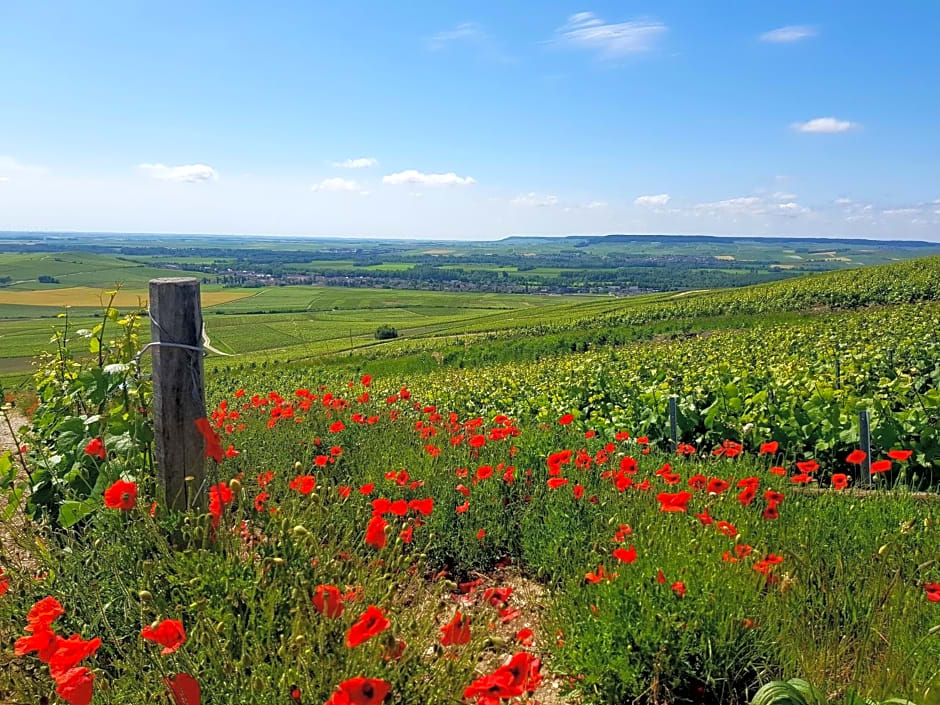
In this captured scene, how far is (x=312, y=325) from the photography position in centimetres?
6681

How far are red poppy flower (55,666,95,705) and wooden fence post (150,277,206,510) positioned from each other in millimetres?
1715

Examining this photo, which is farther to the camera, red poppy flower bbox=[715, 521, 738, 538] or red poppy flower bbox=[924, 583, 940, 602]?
red poppy flower bbox=[715, 521, 738, 538]

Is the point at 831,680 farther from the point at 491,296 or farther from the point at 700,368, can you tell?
the point at 491,296

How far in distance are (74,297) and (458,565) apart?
9925cm

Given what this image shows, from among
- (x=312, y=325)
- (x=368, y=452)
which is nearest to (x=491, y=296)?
(x=312, y=325)

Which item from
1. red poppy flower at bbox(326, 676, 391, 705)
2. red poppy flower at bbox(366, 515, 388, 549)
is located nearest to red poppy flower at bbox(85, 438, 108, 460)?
red poppy flower at bbox(366, 515, 388, 549)

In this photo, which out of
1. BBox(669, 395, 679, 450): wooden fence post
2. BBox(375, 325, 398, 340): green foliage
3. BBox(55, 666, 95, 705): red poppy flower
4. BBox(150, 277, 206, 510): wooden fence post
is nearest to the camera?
BBox(55, 666, 95, 705): red poppy flower

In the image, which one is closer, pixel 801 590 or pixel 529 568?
pixel 801 590

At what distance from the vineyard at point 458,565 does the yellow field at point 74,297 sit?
85.5m

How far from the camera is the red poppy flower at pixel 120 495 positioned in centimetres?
268

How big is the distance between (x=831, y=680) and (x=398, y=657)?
1.66 m

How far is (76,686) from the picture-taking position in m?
1.63

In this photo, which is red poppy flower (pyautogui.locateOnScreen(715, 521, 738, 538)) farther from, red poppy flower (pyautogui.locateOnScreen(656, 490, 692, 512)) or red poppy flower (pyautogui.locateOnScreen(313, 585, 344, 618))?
red poppy flower (pyautogui.locateOnScreen(313, 585, 344, 618))

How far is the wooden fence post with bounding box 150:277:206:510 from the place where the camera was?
3.36 m
